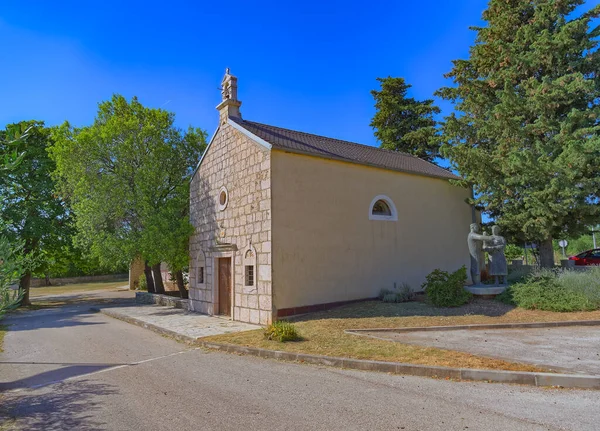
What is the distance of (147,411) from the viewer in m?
5.28

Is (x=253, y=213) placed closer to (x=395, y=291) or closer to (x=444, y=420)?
(x=395, y=291)

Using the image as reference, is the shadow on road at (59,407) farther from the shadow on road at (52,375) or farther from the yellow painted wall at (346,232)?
the yellow painted wall at (346,232)

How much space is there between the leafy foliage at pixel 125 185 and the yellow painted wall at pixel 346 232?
6.73m

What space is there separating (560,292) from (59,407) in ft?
42.8

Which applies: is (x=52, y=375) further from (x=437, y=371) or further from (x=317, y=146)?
(x=317, y=146)

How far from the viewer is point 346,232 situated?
44.4ft

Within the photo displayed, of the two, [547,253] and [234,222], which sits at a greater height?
[234,222]

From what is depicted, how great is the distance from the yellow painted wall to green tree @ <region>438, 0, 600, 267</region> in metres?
2.63

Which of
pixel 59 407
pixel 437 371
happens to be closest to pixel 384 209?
pixel 437 371

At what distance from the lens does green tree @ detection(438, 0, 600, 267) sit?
531 inches

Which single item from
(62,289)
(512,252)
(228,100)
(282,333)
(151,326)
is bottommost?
(62,289)

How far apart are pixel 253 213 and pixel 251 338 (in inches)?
175

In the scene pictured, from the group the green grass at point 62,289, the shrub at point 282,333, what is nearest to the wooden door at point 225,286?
the shrub at point 282,333

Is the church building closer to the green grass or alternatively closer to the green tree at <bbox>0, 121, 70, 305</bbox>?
the green tree at <bbox>0, 121, 70, 305</bbox>
